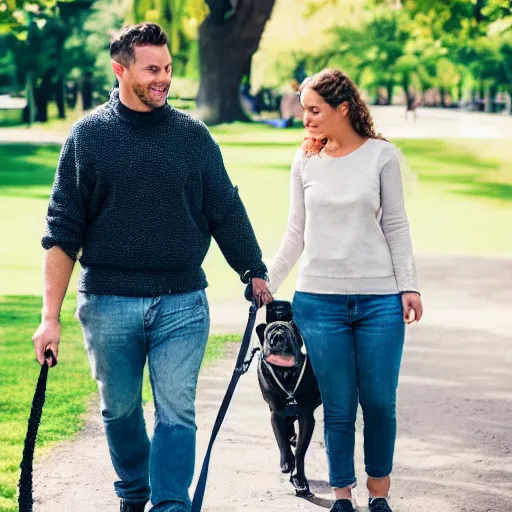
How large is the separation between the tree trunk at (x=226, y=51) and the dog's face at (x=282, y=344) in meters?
39.4

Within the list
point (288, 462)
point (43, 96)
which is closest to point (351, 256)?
point (288, 462)

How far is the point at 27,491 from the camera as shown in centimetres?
415

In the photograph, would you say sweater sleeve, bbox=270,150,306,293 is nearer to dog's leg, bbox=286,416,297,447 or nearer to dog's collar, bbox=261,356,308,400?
dog's collar, bbox=261,356,308,400

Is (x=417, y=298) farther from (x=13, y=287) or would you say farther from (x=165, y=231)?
(x=13, y=287)

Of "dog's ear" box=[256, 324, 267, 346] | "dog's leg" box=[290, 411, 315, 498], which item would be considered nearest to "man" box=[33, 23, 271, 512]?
"dog's ear" box=[256, 324, 267, 346]

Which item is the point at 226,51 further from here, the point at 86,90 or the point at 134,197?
the point at 134,197

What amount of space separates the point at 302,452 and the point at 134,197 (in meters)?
1.58

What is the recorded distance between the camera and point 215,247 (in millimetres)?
17094

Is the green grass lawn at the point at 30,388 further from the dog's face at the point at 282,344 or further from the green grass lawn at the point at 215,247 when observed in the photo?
the dog's face at the point at 282,344

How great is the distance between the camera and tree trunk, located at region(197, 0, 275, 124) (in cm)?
4409

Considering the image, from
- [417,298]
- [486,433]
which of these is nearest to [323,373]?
[417,298]

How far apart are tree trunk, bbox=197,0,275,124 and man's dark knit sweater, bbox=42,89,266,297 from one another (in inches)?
1574

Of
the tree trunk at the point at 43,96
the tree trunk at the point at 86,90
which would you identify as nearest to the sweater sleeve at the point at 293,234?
the tree trunk at the point at 86,90

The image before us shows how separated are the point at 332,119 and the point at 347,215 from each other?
1.17 feet
